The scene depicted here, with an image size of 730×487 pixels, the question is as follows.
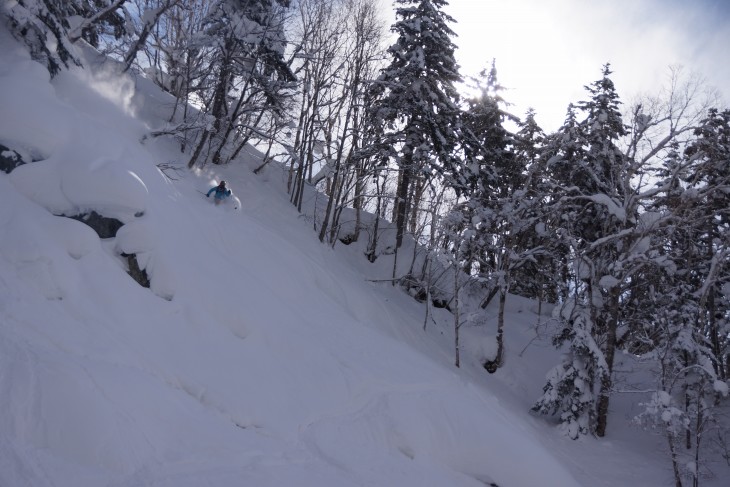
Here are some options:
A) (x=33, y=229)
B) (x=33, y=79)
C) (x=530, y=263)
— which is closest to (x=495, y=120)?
(x=530, y=263)

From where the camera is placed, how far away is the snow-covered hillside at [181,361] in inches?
198

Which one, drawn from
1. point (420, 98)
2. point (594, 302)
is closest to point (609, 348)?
point (594, 302)

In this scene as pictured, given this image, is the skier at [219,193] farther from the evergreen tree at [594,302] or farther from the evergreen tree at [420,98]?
the evergreen tree at [594,302]

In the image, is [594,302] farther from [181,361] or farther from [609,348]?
[181,361]

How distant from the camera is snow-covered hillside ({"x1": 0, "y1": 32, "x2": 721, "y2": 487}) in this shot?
502 cm

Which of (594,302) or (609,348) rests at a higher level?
(594,302)

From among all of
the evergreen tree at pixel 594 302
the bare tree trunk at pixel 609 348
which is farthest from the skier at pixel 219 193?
the bare tree trunk at pixel 609 348

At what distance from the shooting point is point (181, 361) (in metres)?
6.97

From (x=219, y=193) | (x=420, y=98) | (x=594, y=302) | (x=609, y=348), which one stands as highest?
(x=420, y=98)

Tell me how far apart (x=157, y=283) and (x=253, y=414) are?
2917 mm

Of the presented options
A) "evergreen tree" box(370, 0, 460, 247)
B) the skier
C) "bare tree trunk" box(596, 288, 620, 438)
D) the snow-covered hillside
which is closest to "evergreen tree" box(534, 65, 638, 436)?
"bare tree trunk" box(596, 288, 620, 438)

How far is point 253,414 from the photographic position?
6.96m

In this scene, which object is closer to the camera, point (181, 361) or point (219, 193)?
point (181, 361)

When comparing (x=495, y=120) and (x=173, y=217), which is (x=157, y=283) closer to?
(x=173, y=217)
